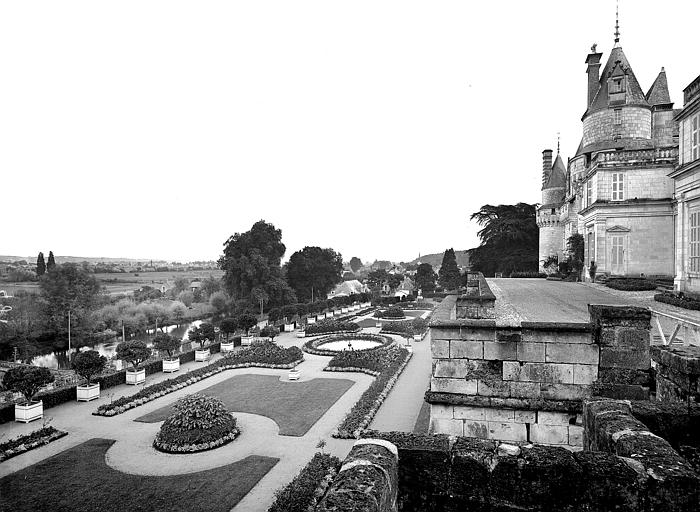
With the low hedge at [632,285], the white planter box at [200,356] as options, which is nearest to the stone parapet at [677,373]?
the low hedge at [632,285]

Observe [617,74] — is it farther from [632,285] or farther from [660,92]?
[632,285]

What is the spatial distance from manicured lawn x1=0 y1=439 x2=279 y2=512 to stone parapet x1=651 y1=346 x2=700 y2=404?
9109 millimetres

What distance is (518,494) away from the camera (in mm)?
2809

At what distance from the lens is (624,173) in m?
25.2

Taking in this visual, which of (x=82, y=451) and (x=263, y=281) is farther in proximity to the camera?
(x=263, y=281)

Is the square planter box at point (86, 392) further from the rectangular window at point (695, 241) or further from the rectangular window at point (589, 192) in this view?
the rectangular window at point (589, 192)

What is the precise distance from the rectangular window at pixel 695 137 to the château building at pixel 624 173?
276 inches

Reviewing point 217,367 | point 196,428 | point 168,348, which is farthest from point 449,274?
point 196,428

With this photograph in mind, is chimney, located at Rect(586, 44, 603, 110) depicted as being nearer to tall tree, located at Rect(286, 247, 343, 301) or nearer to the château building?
the château building

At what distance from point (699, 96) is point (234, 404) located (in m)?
22.4

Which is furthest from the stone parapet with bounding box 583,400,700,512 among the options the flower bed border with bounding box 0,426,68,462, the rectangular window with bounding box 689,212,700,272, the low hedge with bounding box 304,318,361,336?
the low hedge with bounding box 304,318,361,336

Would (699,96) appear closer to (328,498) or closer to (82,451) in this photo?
(328,498)

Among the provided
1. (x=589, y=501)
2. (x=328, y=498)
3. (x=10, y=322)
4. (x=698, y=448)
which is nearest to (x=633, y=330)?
(x=698, y=448)

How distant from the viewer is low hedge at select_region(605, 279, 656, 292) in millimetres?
22531
